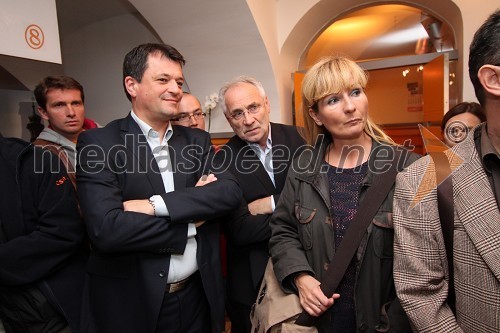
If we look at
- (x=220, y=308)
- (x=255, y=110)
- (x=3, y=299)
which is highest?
(x=255, y=110)

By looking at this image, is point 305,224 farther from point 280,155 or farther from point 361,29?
point 361,29

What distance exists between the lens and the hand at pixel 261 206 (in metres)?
1.74

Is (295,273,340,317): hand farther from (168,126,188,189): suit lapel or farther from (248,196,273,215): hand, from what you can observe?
(168,126,188,189): suit lapel

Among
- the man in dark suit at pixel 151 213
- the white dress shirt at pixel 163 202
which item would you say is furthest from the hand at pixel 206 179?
the white dress shirt at pixel 163 202

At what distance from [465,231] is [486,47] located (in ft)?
1.59

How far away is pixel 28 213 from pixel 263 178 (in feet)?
3.71

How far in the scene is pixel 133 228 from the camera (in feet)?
4.35

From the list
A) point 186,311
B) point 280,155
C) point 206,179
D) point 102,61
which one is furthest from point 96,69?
point 186,311

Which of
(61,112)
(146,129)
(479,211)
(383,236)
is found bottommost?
(383,236)

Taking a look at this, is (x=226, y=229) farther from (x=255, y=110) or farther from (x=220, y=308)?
(x=255, y=110)

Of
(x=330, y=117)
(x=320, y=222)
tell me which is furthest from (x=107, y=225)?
(x=330, y=117)

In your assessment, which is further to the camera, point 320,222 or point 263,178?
point 263,178

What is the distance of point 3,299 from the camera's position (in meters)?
1.55

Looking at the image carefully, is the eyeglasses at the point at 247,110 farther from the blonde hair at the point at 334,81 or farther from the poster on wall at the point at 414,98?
the poster on wall at the point at 414,98
